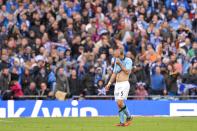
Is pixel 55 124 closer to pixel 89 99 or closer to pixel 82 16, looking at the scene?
pixel 89 99

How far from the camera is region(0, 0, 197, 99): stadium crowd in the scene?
1063 inches

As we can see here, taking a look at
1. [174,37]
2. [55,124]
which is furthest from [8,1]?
[55,124]

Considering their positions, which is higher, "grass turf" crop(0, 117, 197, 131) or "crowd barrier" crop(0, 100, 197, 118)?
"crowd barrier" crop(0, 100, 197, 118)

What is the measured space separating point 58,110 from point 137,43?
5253 millimetres

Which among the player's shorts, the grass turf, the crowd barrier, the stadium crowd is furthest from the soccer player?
the stadium crowd

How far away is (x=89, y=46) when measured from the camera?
2861 centimetres

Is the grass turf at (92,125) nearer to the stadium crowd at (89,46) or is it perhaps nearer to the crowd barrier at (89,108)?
the crowd barrier at (89,108)

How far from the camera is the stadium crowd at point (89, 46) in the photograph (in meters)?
27.0

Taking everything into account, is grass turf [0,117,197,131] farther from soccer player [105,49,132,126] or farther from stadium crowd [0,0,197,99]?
stadium crowd [0,0,197,99]

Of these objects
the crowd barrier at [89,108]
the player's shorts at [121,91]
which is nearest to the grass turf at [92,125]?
the player's shorts at [121,91]

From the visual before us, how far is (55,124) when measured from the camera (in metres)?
20.9

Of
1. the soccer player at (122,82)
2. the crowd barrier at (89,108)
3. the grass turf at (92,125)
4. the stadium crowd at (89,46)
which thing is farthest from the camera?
the stadium crowd at (89,46)

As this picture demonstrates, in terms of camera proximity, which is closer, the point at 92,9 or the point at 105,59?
the point at 105,59

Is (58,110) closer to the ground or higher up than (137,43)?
closer to the ground
